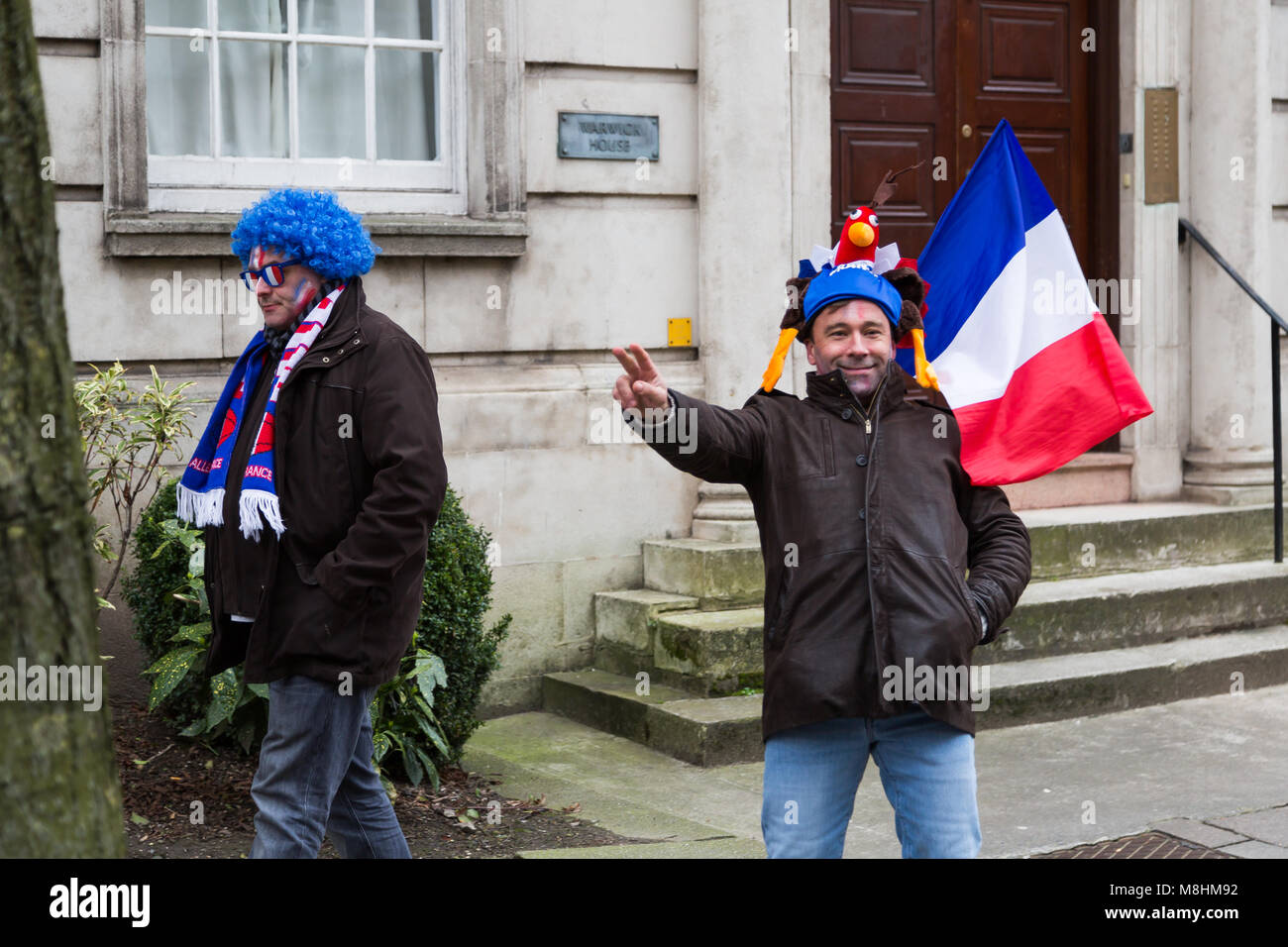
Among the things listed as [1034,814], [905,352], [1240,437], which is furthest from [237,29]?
[1240,437]

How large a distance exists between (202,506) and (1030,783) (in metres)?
3.47

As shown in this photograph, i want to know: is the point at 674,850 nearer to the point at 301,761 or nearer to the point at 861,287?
the point at 301,761

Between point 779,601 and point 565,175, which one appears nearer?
point 779,601

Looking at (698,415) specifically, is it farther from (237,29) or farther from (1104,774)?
(237,29)

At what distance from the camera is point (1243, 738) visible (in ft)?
22.6

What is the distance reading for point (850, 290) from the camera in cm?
385

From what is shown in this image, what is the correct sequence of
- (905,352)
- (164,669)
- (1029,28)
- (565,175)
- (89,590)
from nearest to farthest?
(89,590) → (905,352) → (164,669) → (565,175) → (1029,28)

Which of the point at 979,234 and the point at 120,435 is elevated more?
the point at 979,234

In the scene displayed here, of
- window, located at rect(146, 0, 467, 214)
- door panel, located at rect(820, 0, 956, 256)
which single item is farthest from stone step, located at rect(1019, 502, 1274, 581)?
window, located at rect(146, 0, 467, 214)

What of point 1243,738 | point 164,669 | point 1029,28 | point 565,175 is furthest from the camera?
point 1029,28

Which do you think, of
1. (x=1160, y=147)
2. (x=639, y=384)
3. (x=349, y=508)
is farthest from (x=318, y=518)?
(x=1160, y=147)

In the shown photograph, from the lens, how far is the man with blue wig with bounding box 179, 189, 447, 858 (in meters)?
4.04

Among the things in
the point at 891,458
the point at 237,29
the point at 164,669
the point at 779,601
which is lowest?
the point at 164,669
